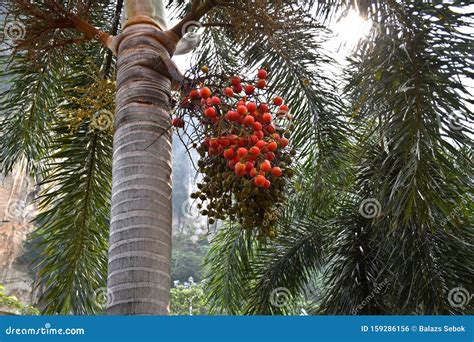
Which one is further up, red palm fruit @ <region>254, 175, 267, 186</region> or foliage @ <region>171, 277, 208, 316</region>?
foliage @ <region>171, 277, 208, 316</region>

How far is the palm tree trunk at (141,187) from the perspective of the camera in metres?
2.25

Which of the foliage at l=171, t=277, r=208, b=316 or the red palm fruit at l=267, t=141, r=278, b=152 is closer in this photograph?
the red palm fruit at l=267, t=141, r=278, b=152

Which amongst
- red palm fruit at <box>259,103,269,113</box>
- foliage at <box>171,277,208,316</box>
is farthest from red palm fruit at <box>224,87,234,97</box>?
foliage at <box>171,277,208,316</box>

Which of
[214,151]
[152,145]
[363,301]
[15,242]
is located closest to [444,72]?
[214,151]

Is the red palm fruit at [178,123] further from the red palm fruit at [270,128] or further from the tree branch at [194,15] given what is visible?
the tree branch at [194,15]

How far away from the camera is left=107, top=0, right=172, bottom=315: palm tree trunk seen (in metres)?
2.25

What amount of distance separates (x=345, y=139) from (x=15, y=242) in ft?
59.4

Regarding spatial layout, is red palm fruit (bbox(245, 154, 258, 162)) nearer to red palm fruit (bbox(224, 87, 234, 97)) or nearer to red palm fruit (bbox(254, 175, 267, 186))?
red palm fruit (bbox(254, 175, 267, 186))

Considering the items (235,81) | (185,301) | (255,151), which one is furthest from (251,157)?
(185,301)

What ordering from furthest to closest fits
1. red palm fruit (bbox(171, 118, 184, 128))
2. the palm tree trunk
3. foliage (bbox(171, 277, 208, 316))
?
1. foliage (bbox(171, 277, 208, 316))
2. red palm fruit (bbox(171, 118, 184, 128))
3. the palm tree trunk

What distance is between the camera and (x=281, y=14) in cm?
349

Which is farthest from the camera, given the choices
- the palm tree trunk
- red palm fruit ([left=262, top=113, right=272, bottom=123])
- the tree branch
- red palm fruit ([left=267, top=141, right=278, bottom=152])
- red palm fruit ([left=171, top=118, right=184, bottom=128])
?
the tree branch

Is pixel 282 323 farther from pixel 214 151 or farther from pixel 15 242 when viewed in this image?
pixel 15 242

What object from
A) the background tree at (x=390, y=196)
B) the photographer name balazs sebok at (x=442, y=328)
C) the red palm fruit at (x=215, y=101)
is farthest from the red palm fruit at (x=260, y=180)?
the photographer name balazs sebok at (x=442, y=328)
